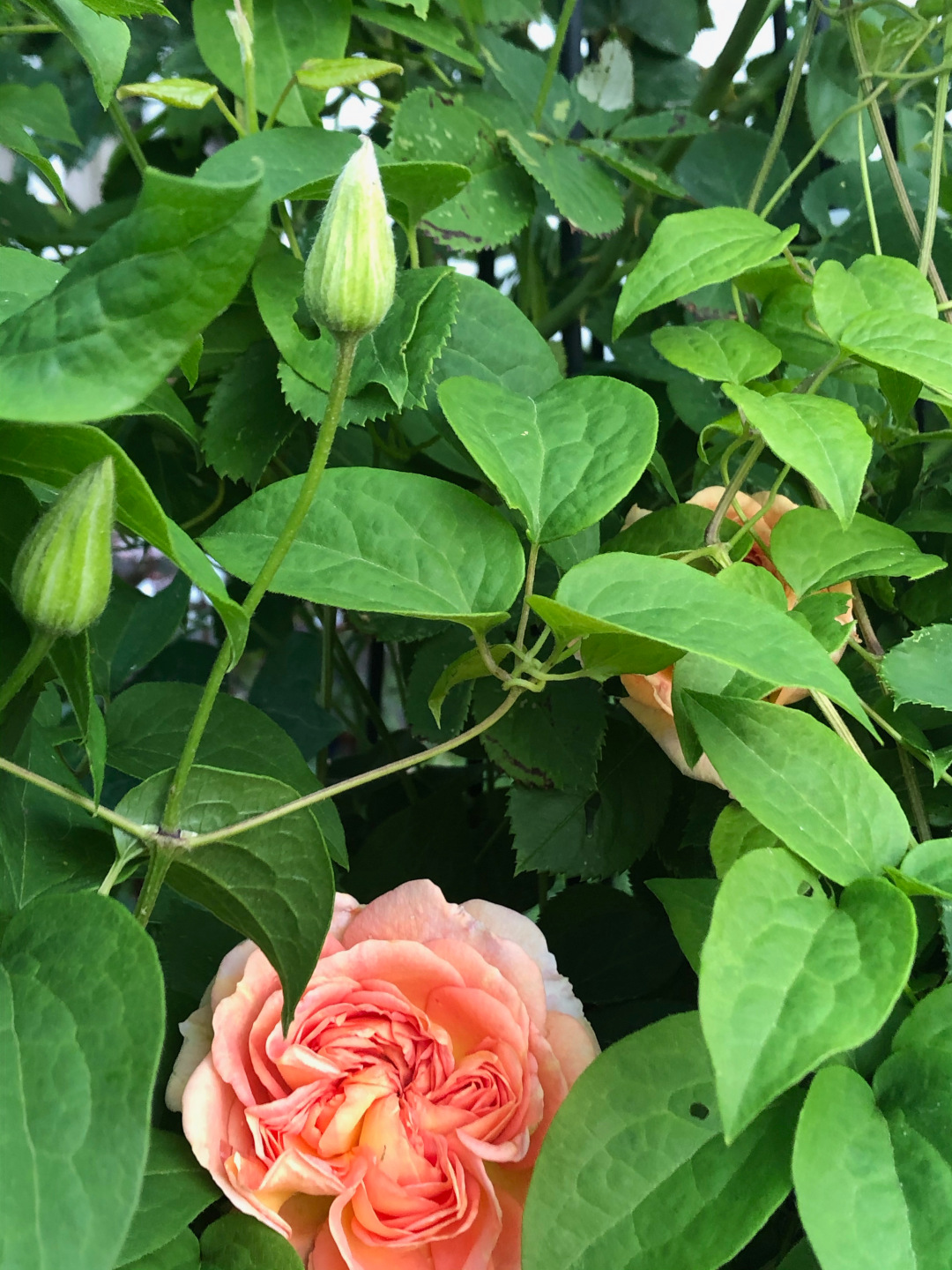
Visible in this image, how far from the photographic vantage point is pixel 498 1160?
23 centimetres

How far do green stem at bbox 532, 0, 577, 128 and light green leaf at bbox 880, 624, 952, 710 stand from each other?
25cm

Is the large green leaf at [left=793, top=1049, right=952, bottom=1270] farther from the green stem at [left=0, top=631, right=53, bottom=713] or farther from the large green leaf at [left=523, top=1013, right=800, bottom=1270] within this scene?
the green stem at [left=0, top=631, right=53, bottom=713]

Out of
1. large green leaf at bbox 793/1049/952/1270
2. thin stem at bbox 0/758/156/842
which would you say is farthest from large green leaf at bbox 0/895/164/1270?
large green leaf at bbox 793/1049/952/1270

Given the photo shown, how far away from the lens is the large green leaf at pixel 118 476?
→ 153 mm

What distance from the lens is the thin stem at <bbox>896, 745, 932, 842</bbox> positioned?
0.26 m

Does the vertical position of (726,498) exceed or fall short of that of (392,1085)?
it exceeds it

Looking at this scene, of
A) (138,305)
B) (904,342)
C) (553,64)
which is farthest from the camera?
(553,64)

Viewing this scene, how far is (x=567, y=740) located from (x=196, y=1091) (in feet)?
0.47

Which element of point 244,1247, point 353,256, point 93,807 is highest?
point 353,256

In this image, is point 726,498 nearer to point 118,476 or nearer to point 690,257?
point 690,257

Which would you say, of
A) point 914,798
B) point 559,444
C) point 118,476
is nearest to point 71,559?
point 118,476

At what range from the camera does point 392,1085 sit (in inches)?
9.7

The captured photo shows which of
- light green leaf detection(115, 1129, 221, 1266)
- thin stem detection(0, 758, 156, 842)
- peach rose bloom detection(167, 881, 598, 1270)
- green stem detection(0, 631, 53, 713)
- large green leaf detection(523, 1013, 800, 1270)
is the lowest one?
light green leaf detection(115, 1129, 221, 1266)

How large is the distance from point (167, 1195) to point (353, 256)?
21cm
